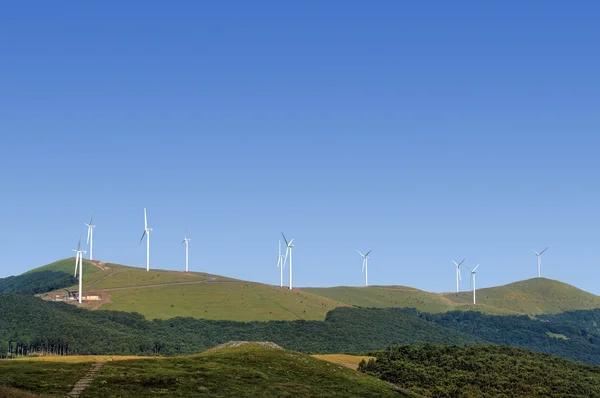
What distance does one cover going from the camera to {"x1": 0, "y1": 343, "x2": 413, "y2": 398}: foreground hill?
89.6 metres

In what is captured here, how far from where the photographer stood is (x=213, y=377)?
100 m

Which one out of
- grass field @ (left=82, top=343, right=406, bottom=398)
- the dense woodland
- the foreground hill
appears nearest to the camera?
the foreground hill

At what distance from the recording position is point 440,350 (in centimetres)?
17825

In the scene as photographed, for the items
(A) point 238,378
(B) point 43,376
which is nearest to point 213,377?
(A) point 238,378

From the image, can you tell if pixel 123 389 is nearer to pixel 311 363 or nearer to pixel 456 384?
pixel 311 363

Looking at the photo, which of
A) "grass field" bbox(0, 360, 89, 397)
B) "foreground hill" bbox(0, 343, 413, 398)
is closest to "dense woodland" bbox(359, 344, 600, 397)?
"foreground hill" bbox(0, 343, 413, 398)

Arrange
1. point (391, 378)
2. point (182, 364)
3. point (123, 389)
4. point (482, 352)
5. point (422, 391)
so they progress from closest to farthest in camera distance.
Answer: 1. point (123, 389)
2. point (182, 364)
3. point (422, 391)
4. point (391, 378)
5. point (482, 352)

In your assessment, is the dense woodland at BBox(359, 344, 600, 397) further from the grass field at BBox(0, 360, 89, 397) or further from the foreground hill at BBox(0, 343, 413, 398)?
the grass field at BBox(0, 360, 89, 397)

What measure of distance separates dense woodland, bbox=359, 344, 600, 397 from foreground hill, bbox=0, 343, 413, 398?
25.3 m

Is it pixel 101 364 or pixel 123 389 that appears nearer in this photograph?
pixel 123 389

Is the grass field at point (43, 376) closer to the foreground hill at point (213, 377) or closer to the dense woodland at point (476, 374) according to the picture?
the foreground hill at point (213, 377)

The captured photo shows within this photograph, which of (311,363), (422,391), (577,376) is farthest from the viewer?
(577,376)

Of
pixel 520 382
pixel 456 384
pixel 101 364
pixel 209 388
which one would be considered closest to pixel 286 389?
pixel 209 388

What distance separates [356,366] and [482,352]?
137 feet
